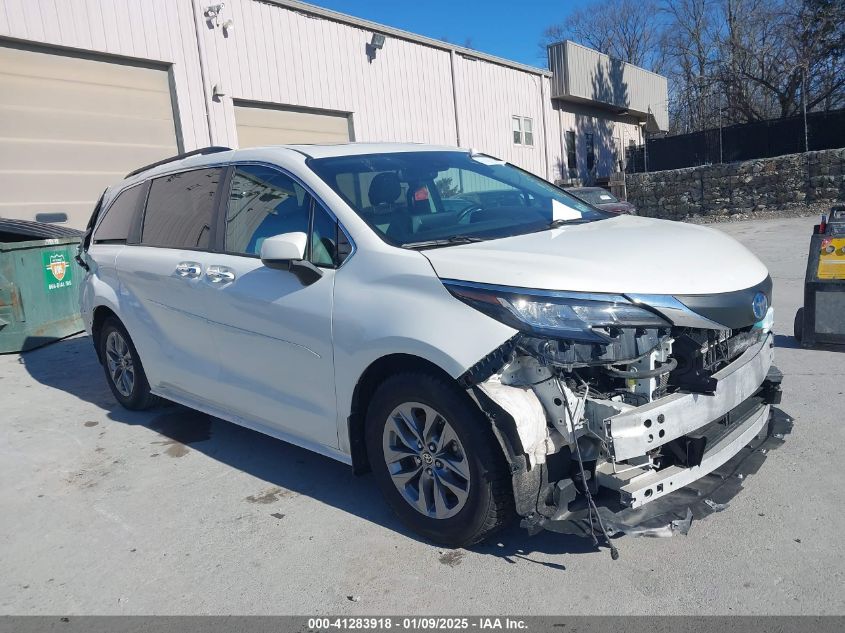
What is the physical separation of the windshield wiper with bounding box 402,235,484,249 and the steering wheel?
29 cm

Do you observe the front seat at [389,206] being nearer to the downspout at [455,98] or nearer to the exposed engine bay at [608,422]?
the exposed engine bay at [608,422]

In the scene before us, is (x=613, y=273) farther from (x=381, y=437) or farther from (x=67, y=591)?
(x=67, y=591)

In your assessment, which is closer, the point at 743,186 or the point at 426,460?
the point at 426,460

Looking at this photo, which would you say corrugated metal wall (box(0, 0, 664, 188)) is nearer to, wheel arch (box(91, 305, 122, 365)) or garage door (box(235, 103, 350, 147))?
garage door (box(235, 103, 350, 147))

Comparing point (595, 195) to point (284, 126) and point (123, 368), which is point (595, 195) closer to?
point (284, 126)

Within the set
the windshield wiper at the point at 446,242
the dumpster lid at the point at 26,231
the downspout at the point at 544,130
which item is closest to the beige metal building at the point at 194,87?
the dumpster lid at the point at 26,231

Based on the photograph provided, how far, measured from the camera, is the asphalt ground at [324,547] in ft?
9.29

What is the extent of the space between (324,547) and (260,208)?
1.90m

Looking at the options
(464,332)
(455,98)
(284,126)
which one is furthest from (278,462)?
(455,98)

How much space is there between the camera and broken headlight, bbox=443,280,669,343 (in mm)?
2721

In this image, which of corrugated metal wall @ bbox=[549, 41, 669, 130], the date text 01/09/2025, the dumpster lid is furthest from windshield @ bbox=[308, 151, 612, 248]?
corrugated metal wall @ bbox=[549, 41, 669, 130]

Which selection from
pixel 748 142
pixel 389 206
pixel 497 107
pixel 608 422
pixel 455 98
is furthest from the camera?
pixel 748 142

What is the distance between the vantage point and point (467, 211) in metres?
3.84

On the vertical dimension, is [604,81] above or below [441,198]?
above
